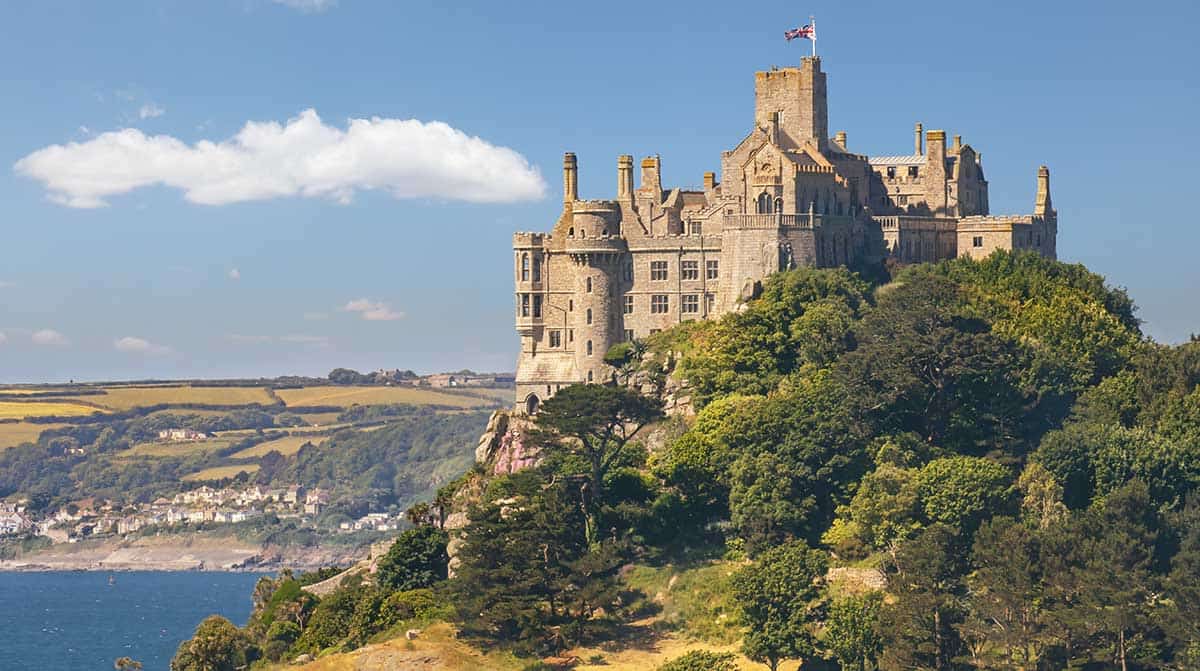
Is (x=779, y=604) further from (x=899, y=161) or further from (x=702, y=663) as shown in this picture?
(x=899, y=161)

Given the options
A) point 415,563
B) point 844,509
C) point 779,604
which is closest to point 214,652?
point 415,563

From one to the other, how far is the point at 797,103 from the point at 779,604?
38.8 meters

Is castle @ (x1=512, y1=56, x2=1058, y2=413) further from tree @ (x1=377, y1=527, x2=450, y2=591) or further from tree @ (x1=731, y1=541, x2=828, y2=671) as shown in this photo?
tree @ (x1=731, y1=541, x2=828, y2=671)

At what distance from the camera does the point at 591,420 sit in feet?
311

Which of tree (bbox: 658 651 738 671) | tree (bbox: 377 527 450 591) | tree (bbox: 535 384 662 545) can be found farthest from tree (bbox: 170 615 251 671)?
tree (bbox: 658 651 738 671)

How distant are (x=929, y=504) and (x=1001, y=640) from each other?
9670mm

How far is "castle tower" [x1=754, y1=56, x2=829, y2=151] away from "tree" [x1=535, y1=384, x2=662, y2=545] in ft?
76.5

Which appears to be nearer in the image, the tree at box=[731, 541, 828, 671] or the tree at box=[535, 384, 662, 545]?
the tree at box=[731, 541, 828, 671]

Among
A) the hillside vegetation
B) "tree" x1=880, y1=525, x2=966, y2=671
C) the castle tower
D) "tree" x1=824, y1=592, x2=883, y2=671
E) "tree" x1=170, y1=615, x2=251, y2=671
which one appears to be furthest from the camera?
the castle tower

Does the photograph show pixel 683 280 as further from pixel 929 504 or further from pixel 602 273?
pixel 929 504

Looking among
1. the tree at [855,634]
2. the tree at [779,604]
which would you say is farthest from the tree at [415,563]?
the tree at [855,634]

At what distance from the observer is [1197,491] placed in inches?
3602

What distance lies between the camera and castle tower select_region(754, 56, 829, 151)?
4434 inches

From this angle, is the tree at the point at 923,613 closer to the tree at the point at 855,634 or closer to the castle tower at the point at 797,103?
the tree at the point at 855,634
